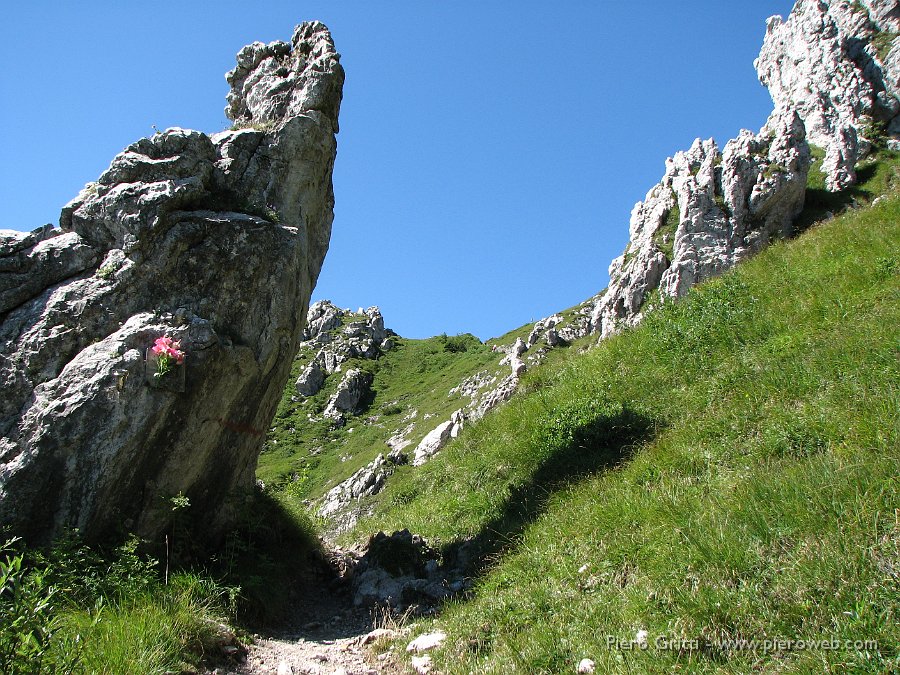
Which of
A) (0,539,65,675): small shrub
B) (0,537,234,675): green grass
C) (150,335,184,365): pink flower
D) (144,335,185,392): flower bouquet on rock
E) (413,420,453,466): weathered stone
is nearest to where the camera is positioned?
(0,539,65,675): small shrub

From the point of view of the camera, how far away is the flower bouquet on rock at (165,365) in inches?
306

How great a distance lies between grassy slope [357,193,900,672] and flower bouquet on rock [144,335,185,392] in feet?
17.1

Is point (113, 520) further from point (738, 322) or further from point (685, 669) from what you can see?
point (738, 322)

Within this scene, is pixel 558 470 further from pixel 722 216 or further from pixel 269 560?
pixel 722 216

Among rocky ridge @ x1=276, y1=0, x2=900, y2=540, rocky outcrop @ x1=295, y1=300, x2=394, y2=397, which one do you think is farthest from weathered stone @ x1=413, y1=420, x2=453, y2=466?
rocky outcrop @ x1=295, y1=300, x2=394, y2=397

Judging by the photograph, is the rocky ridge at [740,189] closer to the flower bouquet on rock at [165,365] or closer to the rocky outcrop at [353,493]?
the rocky outcrop at [353,493]

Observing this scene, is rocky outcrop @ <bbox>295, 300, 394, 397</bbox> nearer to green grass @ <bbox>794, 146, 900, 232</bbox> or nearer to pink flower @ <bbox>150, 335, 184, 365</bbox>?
green grass @ <bbox>794, 146, 900, 232</bbox>

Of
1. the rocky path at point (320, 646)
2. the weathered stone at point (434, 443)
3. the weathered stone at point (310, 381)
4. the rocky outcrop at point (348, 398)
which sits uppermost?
the weathered stone at point (310, 381)

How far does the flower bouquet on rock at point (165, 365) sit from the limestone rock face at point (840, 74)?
4482 cm

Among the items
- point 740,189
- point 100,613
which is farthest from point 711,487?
point 740,189

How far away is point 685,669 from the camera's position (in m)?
4.31

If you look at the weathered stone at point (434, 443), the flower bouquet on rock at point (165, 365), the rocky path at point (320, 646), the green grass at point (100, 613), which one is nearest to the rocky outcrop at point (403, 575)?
the rocky path at point (320, 646)

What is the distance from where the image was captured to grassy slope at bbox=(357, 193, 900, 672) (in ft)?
14.7

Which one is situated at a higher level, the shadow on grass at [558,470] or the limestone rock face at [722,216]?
the limestone rock face at [722,216]
